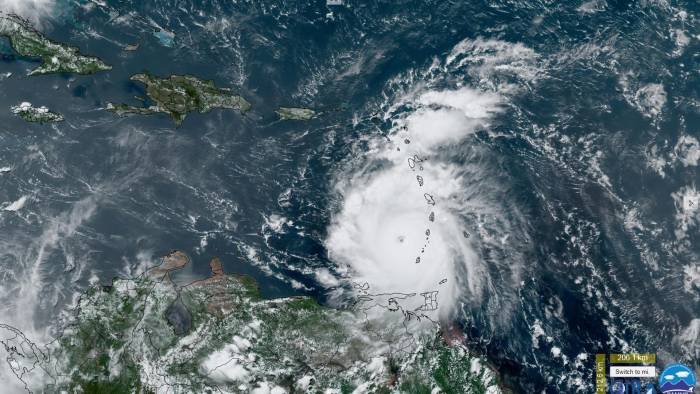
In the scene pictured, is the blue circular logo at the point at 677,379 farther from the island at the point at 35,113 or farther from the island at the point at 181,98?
the island at the point at 35,113

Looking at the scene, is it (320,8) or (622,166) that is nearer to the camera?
(622,166)

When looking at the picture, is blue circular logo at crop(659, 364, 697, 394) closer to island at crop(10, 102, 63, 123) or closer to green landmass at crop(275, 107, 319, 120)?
green landmass at crop(275, 107, 319, 120)

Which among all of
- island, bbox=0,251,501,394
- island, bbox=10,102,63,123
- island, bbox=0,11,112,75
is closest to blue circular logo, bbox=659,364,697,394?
island, bbox=0,251,501,394

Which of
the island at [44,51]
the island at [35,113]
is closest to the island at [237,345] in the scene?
the island at [35,113]

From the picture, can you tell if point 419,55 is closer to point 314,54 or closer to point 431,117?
point 431,117

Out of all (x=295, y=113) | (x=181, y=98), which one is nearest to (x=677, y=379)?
(x=295, y=113)

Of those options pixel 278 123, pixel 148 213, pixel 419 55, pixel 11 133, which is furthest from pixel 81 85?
pixel 419 55
